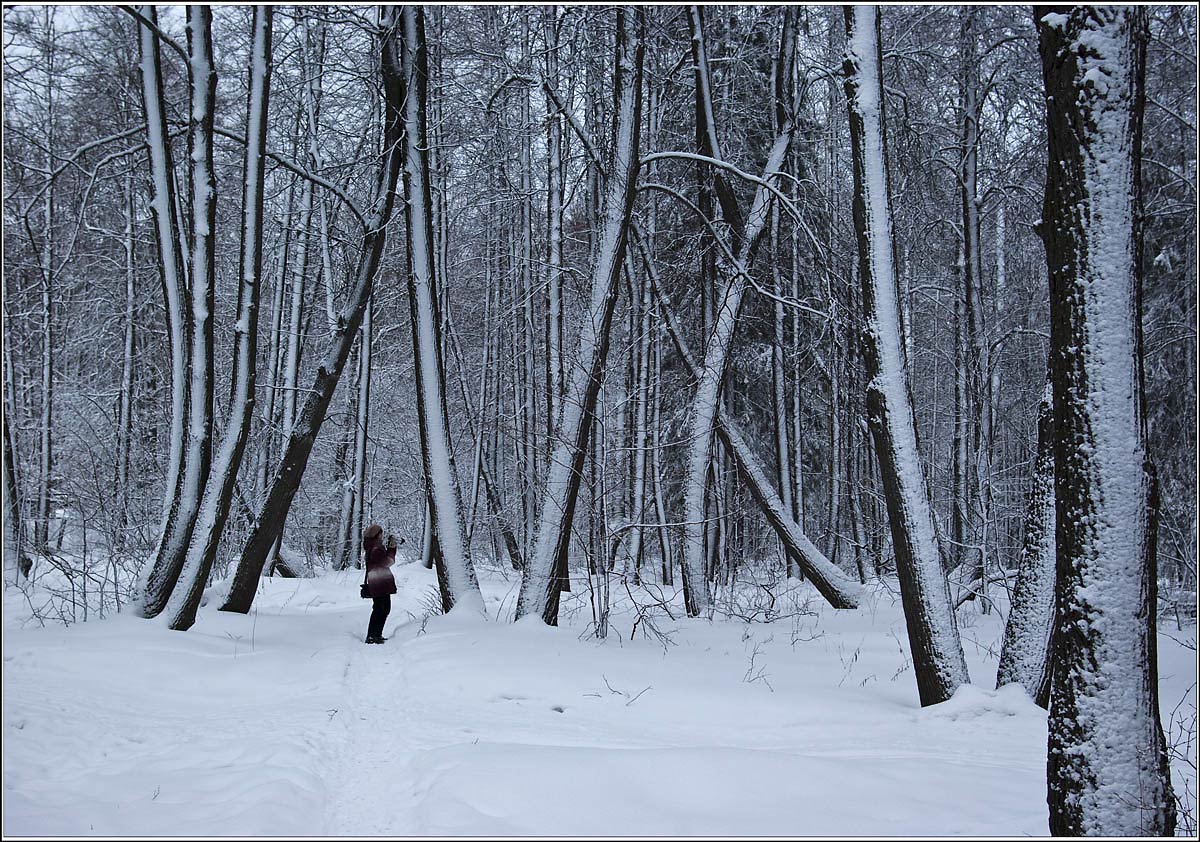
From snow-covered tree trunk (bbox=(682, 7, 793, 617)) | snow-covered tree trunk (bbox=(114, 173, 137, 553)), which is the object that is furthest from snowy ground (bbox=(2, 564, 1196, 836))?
snow-covered tree trunk (bbox=(114, 173, 137, 553))

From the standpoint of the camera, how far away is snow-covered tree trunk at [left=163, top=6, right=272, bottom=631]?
885 centimetres

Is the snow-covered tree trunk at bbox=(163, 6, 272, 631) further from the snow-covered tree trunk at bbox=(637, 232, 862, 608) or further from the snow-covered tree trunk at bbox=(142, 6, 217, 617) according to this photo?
the snow-covered tree trunk at bbox=(637, 232, 862, 608)

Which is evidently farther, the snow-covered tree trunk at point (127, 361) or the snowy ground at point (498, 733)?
the snow-covered tree trunk at point (127, 361)

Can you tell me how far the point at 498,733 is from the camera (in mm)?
5898

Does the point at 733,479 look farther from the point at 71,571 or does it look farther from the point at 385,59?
the point at 71,571

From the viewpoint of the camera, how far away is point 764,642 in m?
9.66

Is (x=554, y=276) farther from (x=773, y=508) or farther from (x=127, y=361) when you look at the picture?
(x=127, y=361)

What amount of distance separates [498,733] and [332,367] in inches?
246

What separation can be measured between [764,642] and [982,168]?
9.03 meters

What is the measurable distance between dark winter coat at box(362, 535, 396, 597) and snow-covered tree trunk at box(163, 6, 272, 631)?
1736 mm

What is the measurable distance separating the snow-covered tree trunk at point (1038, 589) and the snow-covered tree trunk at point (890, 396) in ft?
1.56

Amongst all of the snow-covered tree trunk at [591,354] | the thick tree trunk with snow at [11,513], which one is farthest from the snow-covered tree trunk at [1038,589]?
the thick tree trunk with snow at [11,513]

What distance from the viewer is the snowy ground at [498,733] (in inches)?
162

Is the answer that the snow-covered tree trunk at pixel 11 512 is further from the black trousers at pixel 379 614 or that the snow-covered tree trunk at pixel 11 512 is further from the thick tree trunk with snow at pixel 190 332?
the black trousers at pixel 379 614
